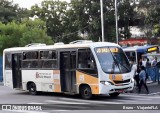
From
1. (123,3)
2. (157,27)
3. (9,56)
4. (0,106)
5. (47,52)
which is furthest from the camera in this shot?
(123,3)

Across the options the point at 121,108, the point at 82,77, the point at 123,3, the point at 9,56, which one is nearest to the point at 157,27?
the point at 123,3

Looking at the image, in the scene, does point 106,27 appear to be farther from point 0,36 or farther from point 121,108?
point 121,108

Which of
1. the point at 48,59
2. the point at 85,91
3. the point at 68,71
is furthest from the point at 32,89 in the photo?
the point at 85,91

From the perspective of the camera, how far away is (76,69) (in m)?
17.6

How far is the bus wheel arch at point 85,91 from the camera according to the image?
56.0 ft

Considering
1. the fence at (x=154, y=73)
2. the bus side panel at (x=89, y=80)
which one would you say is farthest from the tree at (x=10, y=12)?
the bus side panel at (x=89, y=80)

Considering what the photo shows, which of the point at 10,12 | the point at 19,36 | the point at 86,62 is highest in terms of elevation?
the point at 10,12

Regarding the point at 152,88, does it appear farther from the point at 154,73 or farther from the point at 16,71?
the point at 16,71

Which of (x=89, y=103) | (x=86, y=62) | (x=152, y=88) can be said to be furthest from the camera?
(x=152, y=88)

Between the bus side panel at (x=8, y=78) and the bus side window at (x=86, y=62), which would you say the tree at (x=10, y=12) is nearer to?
the bus side panel at (x=8, y=78)

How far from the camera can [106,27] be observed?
169ft

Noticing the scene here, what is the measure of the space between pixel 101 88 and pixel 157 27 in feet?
76.6

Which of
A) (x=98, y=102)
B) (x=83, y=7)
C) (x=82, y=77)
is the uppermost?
(x=83, y=7)

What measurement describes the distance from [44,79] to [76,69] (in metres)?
2.60
